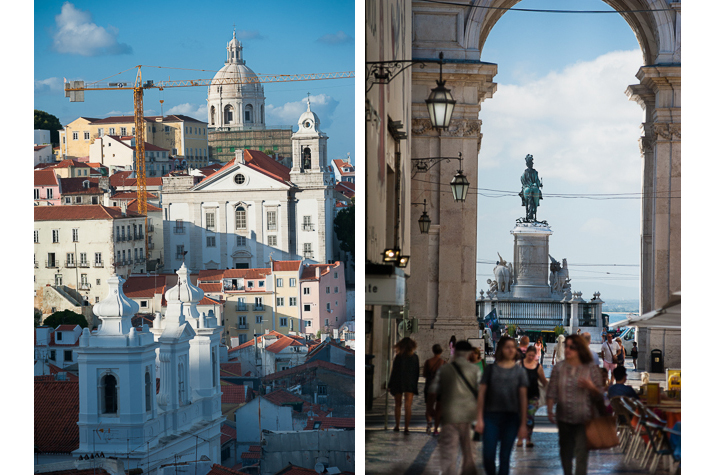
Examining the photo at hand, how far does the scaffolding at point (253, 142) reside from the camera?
57.4 ft

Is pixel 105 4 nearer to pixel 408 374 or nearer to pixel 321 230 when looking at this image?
pixel 321 230

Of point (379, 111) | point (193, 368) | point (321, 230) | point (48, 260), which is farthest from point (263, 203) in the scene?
point (379, 111)

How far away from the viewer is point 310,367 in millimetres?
18859

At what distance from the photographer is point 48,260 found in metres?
14.4

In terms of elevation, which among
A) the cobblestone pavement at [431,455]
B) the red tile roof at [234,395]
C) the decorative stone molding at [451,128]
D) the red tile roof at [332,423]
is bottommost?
the red tile roof at [332,423]

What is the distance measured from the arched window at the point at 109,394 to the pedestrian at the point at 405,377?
9555 mm

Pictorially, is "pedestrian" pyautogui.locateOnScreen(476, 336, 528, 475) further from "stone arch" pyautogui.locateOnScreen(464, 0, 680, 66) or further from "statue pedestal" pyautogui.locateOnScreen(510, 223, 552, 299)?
"statue pedestal" pyautogui.locateOnScreen(510, 223, 552, 299)

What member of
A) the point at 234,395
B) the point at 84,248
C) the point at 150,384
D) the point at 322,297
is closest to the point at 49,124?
the point at 84,248

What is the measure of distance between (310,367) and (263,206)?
3652mm

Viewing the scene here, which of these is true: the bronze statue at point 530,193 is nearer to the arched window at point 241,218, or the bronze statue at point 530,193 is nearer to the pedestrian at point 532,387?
the arched window at point 241,218

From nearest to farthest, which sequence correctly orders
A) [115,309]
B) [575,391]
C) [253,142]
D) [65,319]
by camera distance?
[575,391]
[65,319]
[115,309]
[253,142]

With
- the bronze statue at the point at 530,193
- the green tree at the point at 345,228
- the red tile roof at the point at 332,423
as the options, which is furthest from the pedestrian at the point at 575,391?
the bronze statue at the point at 530,193

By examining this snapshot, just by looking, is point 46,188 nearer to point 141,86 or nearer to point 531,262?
point 141,86

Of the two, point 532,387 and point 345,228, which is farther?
point 345,228
